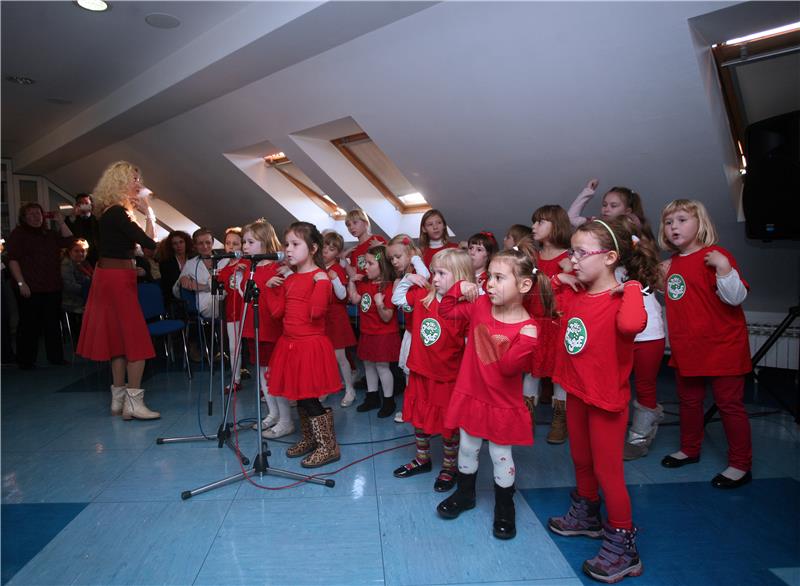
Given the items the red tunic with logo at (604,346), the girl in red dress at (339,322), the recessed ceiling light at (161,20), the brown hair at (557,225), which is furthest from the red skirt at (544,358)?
the recessed ceiling light at (161,20)

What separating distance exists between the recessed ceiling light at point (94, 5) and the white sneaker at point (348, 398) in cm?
310

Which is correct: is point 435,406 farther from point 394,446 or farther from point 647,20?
point 647,20

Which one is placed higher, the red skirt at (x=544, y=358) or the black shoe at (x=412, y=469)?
the red skirt at (x=544, y=358)

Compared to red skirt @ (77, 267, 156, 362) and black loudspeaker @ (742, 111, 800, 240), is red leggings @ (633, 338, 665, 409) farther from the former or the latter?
red skirt @ (77, 267, 156, 362)

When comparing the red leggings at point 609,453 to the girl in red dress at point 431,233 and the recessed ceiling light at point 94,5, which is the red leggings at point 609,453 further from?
the recessed ceiling light at point 94,5

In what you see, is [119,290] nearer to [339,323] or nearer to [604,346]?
[339,323]

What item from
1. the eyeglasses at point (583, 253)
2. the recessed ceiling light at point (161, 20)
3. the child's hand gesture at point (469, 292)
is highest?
the recessed ceiling light at point (161, 20)

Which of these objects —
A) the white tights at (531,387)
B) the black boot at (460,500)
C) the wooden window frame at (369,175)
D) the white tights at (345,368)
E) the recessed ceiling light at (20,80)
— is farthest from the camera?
the wooden window frame at (369,175)

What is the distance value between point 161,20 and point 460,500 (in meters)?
3.76

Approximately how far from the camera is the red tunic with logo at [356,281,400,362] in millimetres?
3332

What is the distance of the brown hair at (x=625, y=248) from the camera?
6.09 feet

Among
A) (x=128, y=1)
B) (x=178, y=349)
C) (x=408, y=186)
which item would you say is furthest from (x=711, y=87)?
(x=178, y=349)

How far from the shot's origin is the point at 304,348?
8.47 feet

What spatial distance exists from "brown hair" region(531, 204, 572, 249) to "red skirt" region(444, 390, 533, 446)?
119cm
